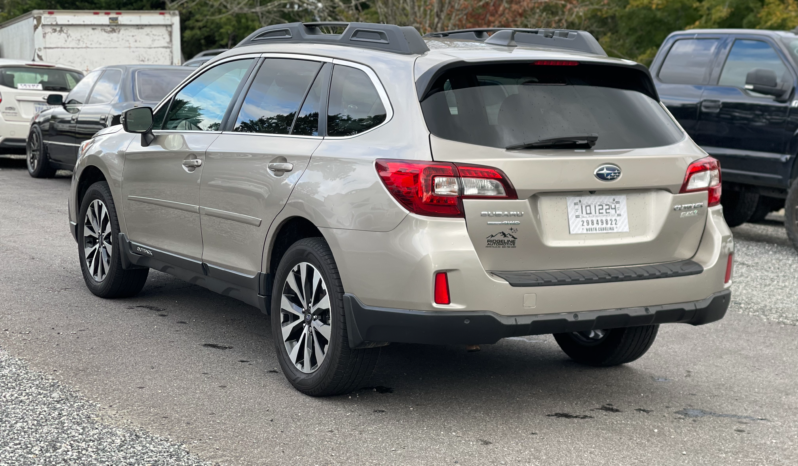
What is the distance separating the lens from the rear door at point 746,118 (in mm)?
9969

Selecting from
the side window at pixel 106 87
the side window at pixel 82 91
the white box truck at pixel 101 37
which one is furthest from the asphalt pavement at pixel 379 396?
the white box truck at pixel 101 37

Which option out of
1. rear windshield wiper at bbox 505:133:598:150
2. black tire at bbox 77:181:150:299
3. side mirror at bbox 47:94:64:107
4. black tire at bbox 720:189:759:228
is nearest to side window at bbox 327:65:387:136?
rear windshield wiper at bbox 505:133:598:150

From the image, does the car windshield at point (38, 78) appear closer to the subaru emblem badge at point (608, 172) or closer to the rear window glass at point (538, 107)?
the rear window glass at point (538, 107)

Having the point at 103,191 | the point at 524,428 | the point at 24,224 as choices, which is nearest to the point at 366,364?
the point at 524,428

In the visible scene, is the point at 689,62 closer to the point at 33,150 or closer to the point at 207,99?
the point at 207,99

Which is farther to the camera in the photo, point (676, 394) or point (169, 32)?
point (169, 32)

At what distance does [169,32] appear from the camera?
75.9 ft

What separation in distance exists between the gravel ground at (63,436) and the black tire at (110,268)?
190 centimetres

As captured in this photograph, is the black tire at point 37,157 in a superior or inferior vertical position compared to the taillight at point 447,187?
inferior

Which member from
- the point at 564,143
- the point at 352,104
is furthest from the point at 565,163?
the point at 352,104

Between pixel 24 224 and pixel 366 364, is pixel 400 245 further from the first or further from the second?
pixel 24 224

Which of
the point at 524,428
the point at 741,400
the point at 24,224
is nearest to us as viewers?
the point at 524,428

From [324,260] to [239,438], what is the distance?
890 mm

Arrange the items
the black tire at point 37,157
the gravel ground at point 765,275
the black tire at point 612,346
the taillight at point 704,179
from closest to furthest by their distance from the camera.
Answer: the taillight at point 704,179
the black tire at point 612,346
the gravel ground at point 765,275
the black tire at point 37,157
